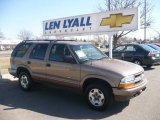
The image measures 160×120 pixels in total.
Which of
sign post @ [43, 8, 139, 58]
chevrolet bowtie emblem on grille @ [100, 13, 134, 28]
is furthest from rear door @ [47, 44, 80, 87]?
chevrolet bowtie emblem on grille @ [100, 13, 134, 28]

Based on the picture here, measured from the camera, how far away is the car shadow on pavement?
241 inches

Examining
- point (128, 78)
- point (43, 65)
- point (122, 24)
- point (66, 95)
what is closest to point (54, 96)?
point (66, 95)

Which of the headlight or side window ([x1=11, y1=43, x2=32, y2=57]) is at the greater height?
side window ([x1=11, y1=43, x2=32, y2=57])

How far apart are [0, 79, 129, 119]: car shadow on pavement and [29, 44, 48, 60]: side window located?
124cm

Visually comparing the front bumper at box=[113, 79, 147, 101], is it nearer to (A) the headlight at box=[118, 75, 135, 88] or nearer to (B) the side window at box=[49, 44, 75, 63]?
(A) the headlight at box=[118, 75, 135, 88]

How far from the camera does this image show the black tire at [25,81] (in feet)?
27.5

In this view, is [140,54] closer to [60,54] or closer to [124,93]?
[60,54]

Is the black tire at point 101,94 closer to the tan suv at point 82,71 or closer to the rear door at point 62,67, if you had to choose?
the tan suv at point 82,71

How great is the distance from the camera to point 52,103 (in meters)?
7.03

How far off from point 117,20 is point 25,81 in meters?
7.46

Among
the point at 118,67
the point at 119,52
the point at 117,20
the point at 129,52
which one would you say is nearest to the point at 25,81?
the point at 118,67

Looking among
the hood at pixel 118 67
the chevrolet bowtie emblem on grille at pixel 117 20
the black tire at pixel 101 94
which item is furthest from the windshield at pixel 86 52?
the chevrolet bowtie emblem on grille at pixel 117 20

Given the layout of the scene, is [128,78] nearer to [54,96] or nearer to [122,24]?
[54,96]

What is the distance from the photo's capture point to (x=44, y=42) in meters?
8.06
